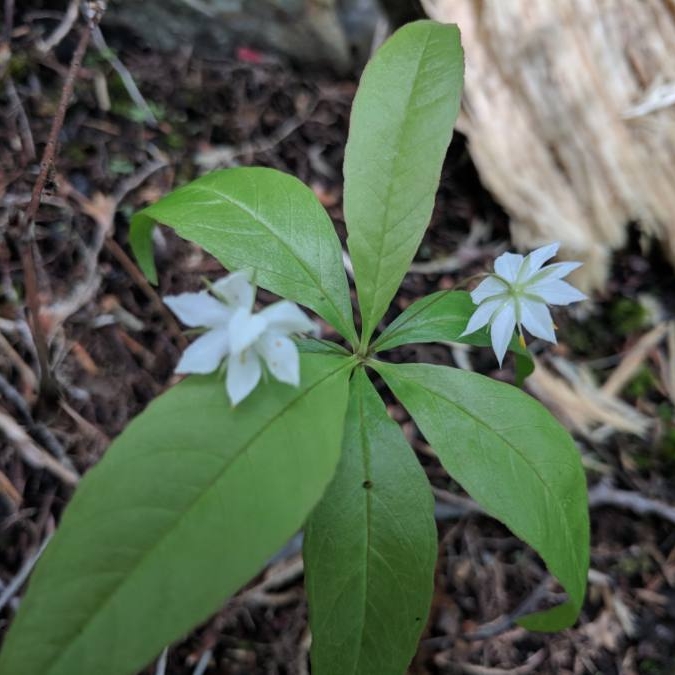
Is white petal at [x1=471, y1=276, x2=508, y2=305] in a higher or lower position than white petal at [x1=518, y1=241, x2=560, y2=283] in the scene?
lower

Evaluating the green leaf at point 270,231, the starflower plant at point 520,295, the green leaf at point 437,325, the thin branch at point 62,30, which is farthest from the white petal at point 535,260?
the thin branch at point 62,30

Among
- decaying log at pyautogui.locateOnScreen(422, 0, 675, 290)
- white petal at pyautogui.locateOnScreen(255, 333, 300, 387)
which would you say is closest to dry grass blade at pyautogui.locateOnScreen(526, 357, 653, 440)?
decaying log at pyautogui.locateOnScreen(422, 0, 675, 290)

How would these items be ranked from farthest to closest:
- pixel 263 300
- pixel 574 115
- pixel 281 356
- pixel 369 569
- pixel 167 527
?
pixel 574 115
pixel 263 300
pixel 369 569
pixel 281 356
pixel 167 527

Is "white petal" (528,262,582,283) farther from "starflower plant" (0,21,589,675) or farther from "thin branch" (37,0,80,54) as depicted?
"thin branch" (37,0,80,54)

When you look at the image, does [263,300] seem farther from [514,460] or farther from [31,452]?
[514,460]

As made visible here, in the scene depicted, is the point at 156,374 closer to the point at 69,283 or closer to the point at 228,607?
the point at 69,283

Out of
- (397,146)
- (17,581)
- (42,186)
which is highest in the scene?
(42,186)

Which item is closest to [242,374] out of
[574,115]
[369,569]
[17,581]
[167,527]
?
[167,527]
